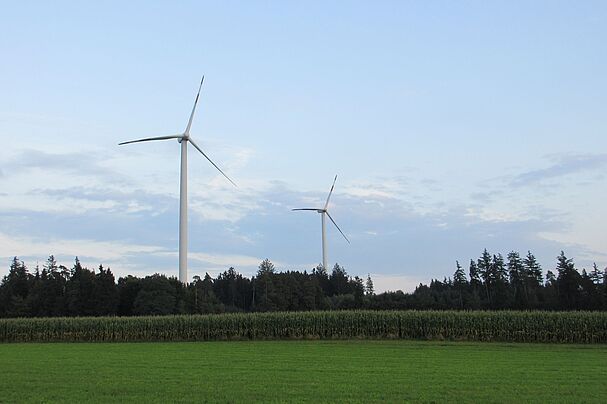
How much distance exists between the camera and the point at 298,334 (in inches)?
2260

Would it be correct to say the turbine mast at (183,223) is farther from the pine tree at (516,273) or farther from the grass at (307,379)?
the pine tree at (516,273)

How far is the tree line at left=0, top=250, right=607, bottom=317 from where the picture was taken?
9019 cm

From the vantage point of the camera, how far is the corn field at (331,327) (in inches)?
2057

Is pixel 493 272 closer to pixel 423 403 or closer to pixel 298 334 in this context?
pixel 298 334

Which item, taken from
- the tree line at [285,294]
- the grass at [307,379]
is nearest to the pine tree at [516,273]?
the tree line at [285,294]

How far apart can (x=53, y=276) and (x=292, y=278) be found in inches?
1877

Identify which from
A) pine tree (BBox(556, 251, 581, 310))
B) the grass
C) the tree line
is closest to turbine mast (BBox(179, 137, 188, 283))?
the tree line

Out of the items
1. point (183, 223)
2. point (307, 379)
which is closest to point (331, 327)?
point (183, 223)

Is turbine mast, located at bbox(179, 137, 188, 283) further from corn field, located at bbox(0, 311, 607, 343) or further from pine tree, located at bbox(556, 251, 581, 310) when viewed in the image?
pine tree, located at bbox(556, 251, 581, 310)

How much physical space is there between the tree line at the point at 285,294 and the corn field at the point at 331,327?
13294 millimetres

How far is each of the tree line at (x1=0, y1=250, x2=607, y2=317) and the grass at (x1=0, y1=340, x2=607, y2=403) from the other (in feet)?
143

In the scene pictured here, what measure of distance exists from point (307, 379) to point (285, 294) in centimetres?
10412

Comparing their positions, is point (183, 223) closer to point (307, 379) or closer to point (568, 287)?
point (307, 379)

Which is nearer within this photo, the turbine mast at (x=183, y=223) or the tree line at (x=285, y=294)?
the turbine mast at (x=183, y=223)
